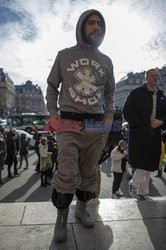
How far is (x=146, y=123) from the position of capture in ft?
10.7

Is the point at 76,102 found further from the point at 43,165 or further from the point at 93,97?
the point at 43,165

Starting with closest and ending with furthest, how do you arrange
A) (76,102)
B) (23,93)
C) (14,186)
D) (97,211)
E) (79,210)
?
1. (76,102)
2. (79,210)
3. (97,211)
4. (14,186)
5. (23,93)

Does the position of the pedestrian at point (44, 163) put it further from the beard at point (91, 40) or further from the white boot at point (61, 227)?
the beard at point (91, 40)

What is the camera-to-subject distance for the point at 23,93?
13512 centimetres

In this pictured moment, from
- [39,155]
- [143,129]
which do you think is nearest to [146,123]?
[143,129]

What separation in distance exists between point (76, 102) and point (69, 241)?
1.25m

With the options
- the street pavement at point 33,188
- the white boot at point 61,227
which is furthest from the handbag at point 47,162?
the white boot at point 61,227

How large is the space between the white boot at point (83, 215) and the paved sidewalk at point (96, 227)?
0.05 metres

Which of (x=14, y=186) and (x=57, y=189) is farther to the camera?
(x=14, y=186)

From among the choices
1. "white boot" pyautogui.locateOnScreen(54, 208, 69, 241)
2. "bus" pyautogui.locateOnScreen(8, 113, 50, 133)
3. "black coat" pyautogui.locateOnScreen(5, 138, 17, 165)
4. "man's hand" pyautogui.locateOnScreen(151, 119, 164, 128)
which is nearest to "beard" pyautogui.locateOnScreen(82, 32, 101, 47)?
"man's hand" pyautogui.locateOnScreen(151, 119, 164, 128)

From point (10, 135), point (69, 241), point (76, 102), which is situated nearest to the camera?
point (69, 241)

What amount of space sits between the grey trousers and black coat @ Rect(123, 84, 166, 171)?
41.6 inches

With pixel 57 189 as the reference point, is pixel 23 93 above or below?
above

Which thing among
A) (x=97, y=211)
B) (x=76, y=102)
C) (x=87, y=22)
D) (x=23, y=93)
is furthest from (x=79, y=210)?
(x=23, y=93)
